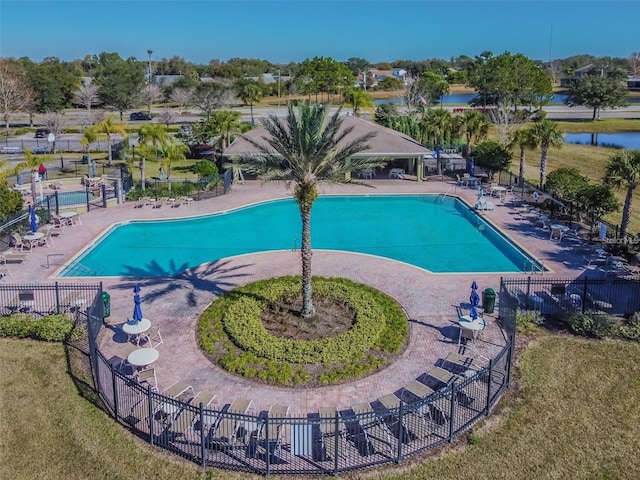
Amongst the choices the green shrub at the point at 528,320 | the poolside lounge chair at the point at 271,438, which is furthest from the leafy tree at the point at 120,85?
the poolside lounge chair at the point at 271,438

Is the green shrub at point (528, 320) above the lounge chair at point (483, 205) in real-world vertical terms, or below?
below

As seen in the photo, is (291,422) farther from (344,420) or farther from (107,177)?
(107,177)

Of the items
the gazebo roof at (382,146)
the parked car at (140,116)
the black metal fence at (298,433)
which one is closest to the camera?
the black metal fence at (298,433)

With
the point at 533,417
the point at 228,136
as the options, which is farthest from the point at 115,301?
the point at 228,136

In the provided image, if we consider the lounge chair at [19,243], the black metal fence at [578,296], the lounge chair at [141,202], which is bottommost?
the black metal fence at [578,296]

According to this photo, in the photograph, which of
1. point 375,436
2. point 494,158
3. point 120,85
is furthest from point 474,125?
point 120,85

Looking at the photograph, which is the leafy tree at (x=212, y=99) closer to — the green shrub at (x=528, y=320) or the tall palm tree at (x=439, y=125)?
the tall palm tree at (x=439, y=125)

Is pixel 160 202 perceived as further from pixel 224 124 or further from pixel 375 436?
pixel 375 436
